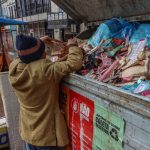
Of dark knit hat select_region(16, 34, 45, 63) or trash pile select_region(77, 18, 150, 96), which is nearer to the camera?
trash pile select_region(77, 18, 150, 96)

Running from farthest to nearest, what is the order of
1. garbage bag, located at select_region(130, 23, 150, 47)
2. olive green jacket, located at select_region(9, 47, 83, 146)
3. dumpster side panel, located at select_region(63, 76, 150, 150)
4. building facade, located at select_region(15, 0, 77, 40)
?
building facade, located at select_region(15, 0, 77, 40) < garbage bag, located at select_region(130, 23, 150, 47) < olive green jacket, located at select_region(9, 47, 83, 146) < dumpster side panel, located at select_region(63, 76, 150, 150)

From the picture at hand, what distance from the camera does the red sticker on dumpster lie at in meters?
1.98

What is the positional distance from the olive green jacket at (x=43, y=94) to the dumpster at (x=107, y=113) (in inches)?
3.6

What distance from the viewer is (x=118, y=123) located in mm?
1641

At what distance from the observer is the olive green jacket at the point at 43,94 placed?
85.1 inches

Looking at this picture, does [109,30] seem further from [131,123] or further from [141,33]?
[131,123]

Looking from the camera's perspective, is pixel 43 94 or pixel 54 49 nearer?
pixel 43 94

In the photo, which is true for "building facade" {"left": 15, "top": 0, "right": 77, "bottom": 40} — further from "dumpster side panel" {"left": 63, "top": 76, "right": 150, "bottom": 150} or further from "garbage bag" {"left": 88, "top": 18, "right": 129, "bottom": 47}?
"dumpster side panel" {"left": 63, "top": 76, "right": 150, "bottom": 150}

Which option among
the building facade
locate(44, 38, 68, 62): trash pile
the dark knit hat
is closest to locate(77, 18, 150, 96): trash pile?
locate(44, 38, 68, 62): trash pile

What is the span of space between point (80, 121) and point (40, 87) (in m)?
0.46

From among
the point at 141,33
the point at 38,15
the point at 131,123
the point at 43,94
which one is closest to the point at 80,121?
the point at 43,94

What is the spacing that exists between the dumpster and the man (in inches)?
3.8

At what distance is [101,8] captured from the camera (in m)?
3.21

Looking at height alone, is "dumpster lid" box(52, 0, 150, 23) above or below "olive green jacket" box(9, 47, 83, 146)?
above
